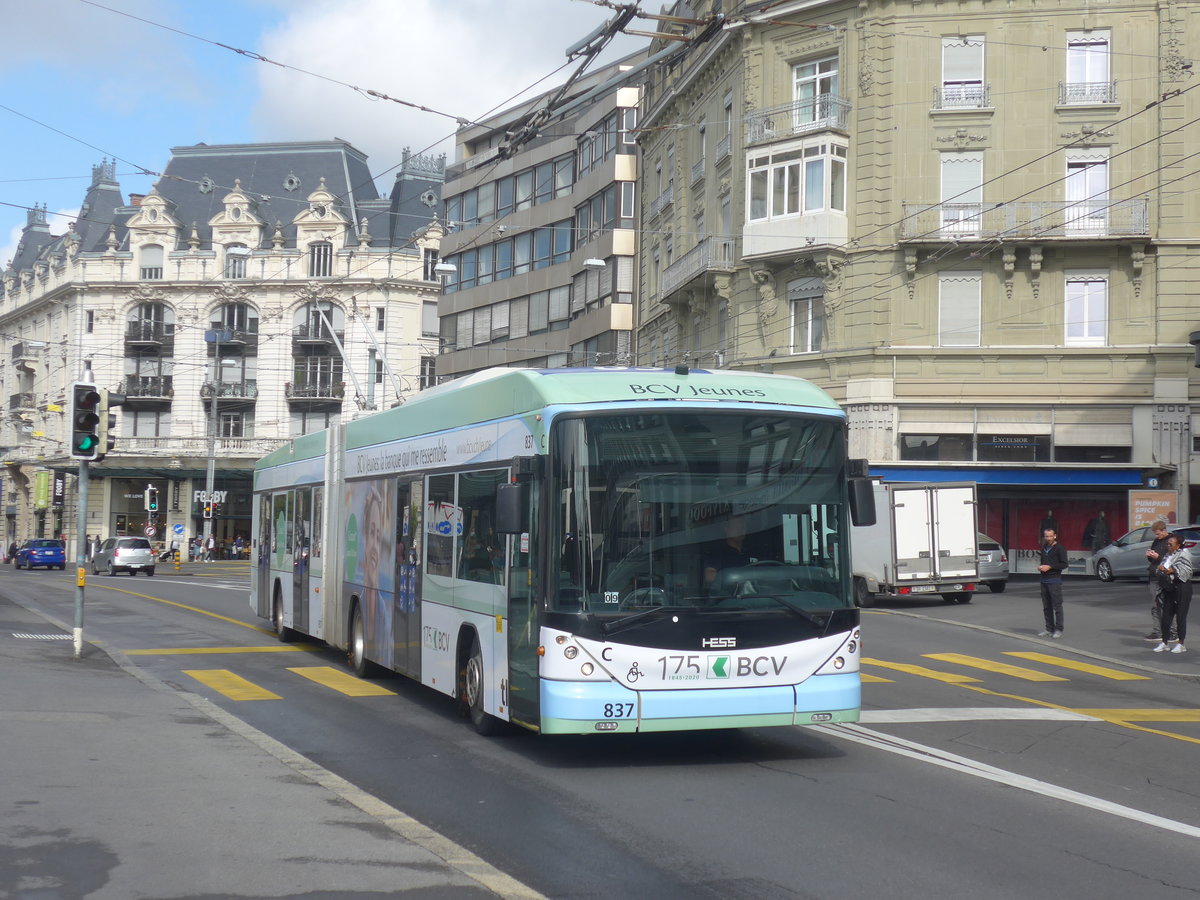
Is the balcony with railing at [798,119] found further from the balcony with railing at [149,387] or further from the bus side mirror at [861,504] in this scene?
the balcony with railing at [149,387]

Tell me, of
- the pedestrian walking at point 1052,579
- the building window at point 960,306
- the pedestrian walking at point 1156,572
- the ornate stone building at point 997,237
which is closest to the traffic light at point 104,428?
the pedestrian walking at point 1052,579

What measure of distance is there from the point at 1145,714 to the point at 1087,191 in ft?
82.8

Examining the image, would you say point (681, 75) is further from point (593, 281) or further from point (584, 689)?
point (584, 689)

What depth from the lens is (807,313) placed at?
126ft

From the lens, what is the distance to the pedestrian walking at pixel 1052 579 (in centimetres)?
2122

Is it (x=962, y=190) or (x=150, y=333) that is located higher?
(x=150, y=333)

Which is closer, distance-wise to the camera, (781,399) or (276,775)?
(276,775)

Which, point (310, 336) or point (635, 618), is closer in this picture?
point (635, 618)

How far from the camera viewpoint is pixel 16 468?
8256cm

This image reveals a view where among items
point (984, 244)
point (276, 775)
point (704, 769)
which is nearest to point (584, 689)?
point (704, 769)

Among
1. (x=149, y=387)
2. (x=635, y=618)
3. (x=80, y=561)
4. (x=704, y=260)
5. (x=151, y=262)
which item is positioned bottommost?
(x=635, y=618)

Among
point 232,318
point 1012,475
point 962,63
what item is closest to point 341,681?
point 1012,475

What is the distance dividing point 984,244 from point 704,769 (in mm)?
28903

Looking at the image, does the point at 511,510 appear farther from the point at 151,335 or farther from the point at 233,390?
the point at 151,335
